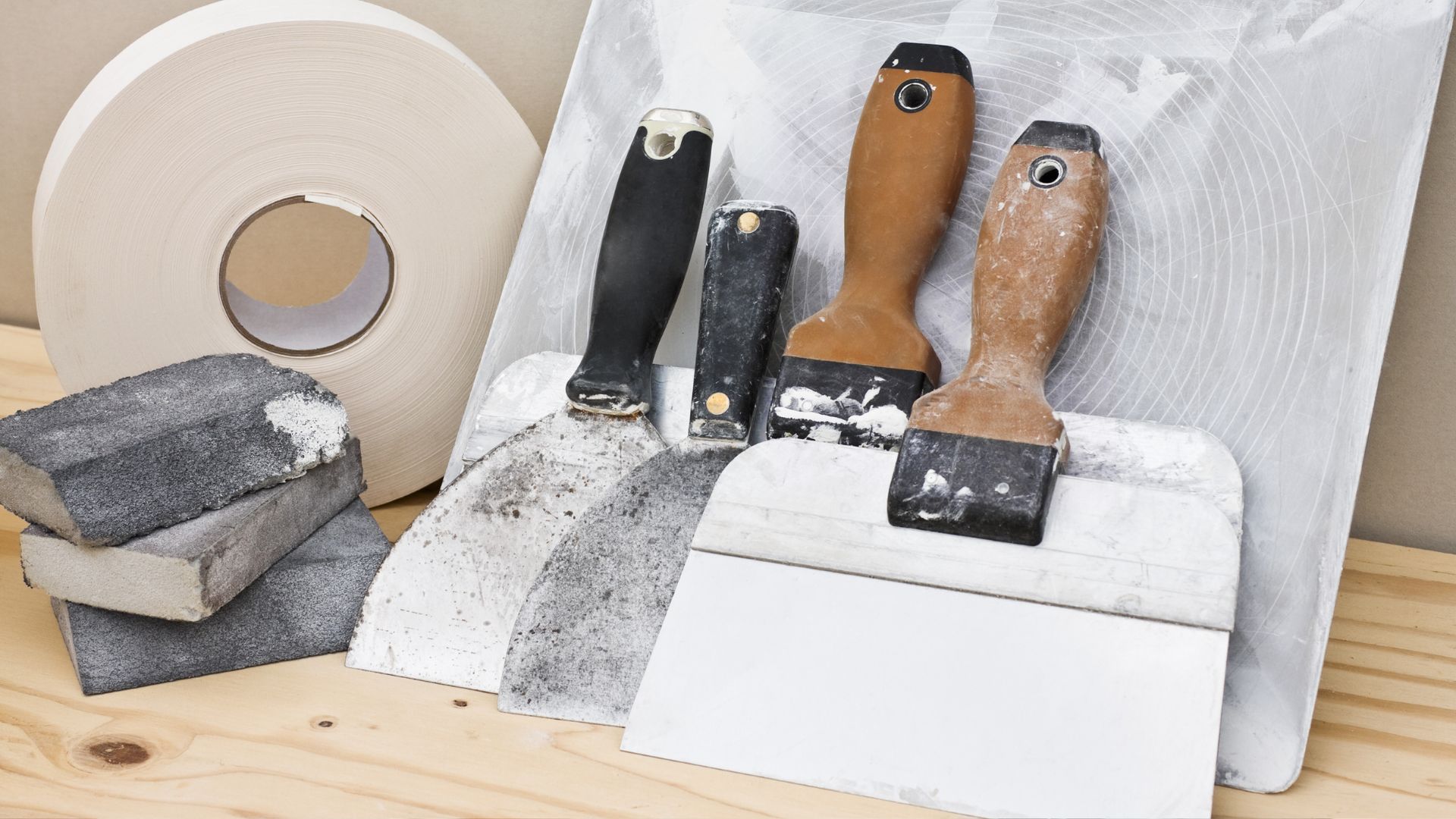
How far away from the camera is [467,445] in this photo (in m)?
0.88

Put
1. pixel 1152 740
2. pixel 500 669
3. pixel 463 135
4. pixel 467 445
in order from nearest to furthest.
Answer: pixel 1152 740 → pixel 500 669 → pixel 467 445 → pixel 463 135

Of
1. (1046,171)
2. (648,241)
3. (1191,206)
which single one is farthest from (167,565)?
(1191,206)

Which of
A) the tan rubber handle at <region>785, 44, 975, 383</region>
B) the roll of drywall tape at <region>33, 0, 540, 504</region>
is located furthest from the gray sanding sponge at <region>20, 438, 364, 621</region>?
the tan rubber handle at <region>785, 44, 975, 383</region>

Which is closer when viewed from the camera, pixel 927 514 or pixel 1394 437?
pixel 927 514

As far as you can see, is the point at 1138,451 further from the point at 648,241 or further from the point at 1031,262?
the point at 648,241

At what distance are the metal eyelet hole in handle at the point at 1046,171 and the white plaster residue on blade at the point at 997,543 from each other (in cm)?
20

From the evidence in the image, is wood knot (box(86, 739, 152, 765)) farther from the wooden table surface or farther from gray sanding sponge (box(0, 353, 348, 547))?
gray sanding sponge (box(0, 353, 348, 547))

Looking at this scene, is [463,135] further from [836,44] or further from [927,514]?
[927,514]

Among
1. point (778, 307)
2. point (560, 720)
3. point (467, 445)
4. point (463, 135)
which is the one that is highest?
point (463, 135)

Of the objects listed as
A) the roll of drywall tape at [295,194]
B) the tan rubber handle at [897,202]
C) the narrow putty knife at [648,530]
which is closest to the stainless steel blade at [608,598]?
the narrow putty knife at [648,530]

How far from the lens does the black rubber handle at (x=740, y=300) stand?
2.57 feet

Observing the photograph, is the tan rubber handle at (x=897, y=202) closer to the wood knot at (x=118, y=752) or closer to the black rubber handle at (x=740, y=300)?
the black rubber handle at (x=740, y=300)

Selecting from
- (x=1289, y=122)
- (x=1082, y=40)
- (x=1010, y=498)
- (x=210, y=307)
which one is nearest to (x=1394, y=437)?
(x=1289, y=122)

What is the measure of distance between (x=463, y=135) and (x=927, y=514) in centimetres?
56
